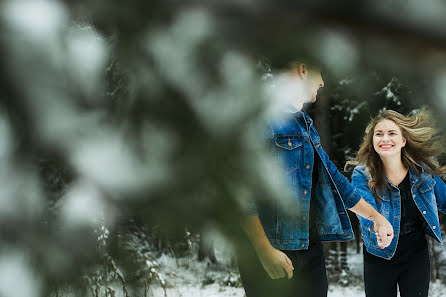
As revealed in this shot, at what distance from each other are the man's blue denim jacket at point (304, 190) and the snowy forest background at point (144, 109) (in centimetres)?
65

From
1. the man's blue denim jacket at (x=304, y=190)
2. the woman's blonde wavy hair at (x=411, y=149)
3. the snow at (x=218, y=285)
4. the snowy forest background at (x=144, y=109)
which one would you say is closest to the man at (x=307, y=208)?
the man's blue denim jacket at (x=304, y=190)

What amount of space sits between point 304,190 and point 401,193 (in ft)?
1.54

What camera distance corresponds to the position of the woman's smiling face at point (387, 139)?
5.63ft

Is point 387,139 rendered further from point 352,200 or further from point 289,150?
point 289,150

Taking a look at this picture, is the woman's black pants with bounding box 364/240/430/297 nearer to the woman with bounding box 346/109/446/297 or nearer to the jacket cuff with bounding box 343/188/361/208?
the woman with bounding box 346/109/446/297

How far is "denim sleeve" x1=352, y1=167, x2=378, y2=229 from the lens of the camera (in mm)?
1670

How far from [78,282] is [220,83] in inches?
13.1

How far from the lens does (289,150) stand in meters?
1.40

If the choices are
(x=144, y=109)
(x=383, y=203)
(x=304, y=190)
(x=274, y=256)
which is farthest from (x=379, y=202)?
(x=144, y=109)

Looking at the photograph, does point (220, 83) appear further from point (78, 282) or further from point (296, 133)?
point (296, 133)

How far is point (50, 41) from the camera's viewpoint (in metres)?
0.62

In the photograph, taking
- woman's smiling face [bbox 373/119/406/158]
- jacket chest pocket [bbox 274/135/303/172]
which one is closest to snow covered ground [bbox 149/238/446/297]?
woman's smiling face [bbox 373/119/406/158]

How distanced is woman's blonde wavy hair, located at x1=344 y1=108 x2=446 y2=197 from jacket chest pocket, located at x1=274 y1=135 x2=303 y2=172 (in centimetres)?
35

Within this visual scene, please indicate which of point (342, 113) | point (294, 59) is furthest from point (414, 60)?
point (342, 113)
